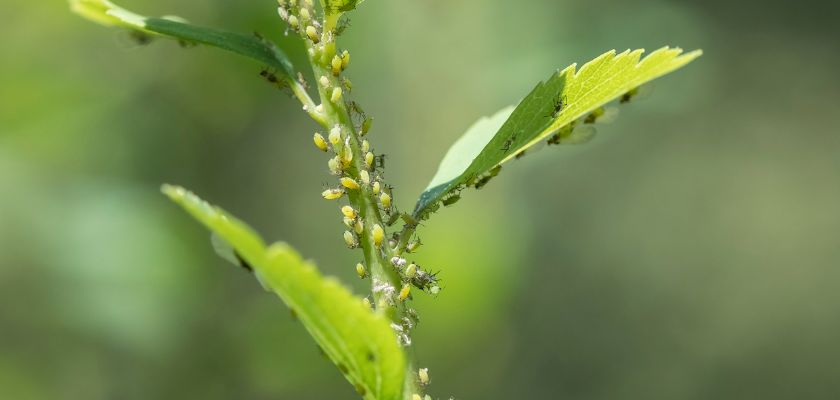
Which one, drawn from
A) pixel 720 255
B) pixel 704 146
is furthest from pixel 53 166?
pixel 720 255

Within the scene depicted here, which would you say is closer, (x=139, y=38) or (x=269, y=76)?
(x=269, y=76)

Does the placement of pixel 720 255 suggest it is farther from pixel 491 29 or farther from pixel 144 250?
pixel 144 250

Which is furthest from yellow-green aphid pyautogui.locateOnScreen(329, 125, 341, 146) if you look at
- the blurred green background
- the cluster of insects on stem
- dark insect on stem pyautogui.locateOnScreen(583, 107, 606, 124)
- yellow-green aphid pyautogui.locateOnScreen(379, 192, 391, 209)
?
the blurred green background

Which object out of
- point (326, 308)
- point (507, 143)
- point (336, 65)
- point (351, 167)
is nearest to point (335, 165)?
point (351, 167)

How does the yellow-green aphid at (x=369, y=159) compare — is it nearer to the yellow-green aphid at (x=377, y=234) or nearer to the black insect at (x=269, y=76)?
the yellow-green aphid at (x=377, y=234)

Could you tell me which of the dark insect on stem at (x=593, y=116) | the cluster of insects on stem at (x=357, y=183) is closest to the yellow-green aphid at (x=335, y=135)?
the cluster of insects on stem at (x=357, y=183)

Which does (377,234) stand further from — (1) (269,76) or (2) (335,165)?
(1) (269,76)
